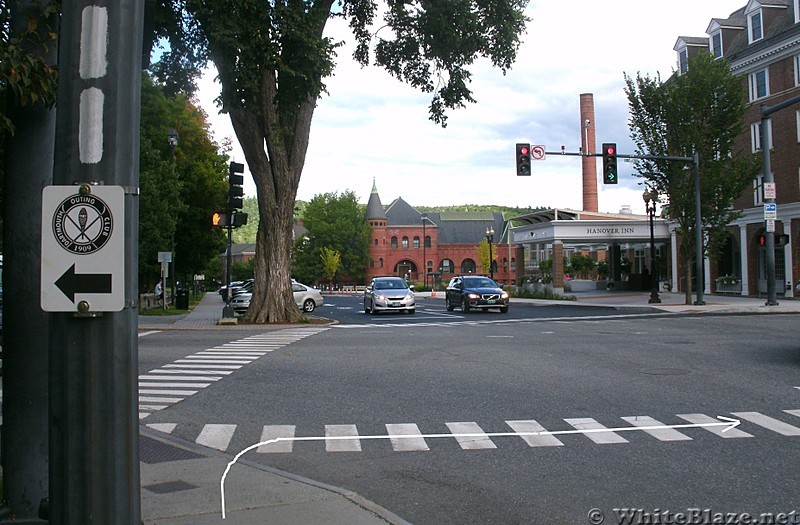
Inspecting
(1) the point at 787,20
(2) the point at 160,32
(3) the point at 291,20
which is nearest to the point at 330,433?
(3) the point at 291,20

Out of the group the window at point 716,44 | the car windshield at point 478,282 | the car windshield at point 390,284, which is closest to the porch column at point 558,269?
the car windshield at point 478,282

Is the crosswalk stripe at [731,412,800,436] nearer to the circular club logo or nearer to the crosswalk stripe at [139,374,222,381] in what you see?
the circular club logo

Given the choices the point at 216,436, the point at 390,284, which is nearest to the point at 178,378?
the point at 216,436

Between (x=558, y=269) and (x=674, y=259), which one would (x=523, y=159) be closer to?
(x=558, y=269)

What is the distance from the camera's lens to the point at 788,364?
1282cm

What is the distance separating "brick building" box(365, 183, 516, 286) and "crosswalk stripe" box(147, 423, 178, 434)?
106529 mm

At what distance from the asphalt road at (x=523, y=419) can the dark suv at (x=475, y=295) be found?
49.5ft

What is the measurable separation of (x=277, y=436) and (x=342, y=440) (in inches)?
29.7

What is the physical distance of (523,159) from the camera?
27.9 m

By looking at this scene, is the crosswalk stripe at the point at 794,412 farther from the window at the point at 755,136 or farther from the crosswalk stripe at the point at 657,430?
the window at the point at 755,136

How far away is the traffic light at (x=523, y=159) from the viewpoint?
1097 inches

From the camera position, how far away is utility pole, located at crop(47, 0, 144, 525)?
320 centimetres

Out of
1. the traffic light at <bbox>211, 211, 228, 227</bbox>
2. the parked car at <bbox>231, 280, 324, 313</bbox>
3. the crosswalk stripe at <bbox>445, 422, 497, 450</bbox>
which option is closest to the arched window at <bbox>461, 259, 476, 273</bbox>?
the parked car at <bbox>231, 280, 324, 313</bbox>

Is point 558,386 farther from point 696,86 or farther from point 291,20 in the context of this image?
point 696,86
